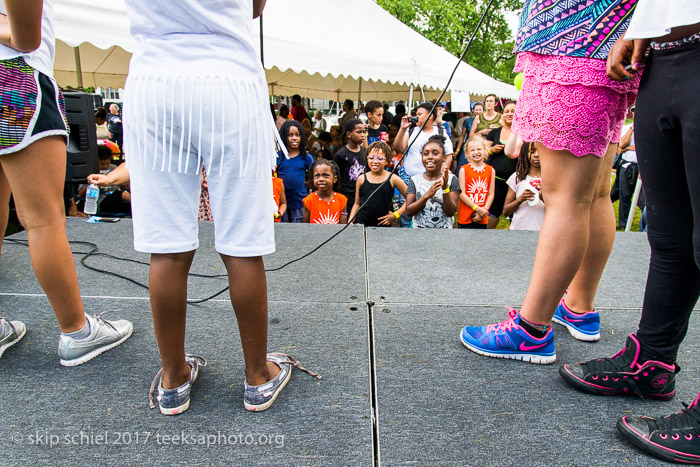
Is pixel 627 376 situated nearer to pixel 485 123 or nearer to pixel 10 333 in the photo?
pixel 10 333

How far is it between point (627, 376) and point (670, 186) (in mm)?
598

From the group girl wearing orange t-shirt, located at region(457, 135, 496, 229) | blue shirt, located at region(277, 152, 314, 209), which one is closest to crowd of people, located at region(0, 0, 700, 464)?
girl wearing orange t-shirt, located at region(457, 135, 496, 229)

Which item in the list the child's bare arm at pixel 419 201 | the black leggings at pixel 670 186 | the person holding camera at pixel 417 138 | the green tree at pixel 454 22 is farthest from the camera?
the green tree at pixel 454 22

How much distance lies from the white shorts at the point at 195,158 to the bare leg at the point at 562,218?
0.92m

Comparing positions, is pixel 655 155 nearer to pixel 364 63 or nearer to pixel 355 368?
pixel 355 368

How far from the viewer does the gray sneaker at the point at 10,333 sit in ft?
5.43

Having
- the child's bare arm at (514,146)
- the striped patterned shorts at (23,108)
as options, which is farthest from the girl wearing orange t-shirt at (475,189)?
the striped patterned shorts at (23,108)

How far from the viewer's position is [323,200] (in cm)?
442

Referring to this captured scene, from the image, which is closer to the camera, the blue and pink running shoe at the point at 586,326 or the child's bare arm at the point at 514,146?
the blue and pink running shoe at the point at 586,326

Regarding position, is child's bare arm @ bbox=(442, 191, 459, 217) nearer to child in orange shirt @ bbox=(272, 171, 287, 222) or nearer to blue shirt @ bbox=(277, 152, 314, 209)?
child in orange shirt @ bbox=(272, 171, 287, 222)

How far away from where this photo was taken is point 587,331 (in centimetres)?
178

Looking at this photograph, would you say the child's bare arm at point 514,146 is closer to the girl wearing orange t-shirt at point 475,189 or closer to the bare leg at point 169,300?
the girl wearing orange t-shirt at point 475,189

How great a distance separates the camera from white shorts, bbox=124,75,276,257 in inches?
43.9

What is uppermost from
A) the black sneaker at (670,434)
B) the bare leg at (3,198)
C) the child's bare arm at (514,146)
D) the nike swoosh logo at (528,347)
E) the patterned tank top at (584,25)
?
the patterned tank top at (584,25)
